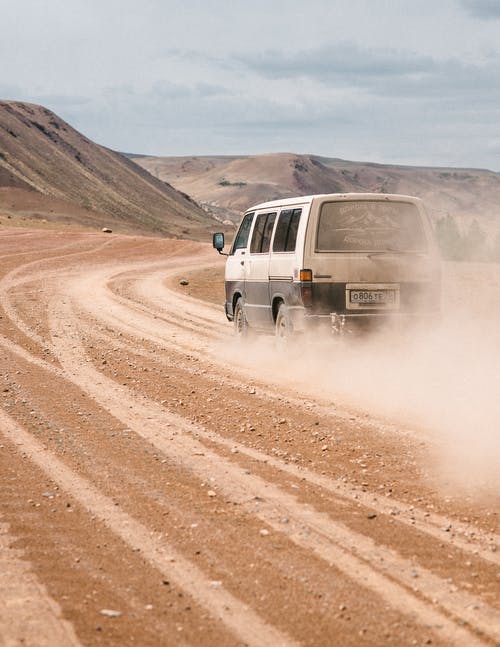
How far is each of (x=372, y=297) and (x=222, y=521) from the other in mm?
6105

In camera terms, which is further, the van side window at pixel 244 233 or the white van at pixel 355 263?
the van side window at pixel 244 233

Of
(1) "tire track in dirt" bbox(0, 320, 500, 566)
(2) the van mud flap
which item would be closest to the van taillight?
(2) the van mud flap

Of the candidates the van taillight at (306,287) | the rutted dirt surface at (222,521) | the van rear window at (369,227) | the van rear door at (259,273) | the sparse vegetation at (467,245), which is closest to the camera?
the rutted dirt surface at (222,521)

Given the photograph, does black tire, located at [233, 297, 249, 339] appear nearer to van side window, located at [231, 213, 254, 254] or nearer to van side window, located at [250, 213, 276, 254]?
van side window, located at [231, 213, 254, 254]

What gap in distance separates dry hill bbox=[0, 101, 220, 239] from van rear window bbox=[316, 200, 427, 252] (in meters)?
61.6

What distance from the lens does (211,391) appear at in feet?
33.8

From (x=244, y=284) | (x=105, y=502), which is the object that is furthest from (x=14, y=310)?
(x=105, y=502)

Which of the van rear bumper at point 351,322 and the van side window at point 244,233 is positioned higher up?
the van side window at point 244,233

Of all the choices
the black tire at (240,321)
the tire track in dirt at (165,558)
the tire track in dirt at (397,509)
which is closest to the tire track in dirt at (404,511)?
the tire track in dirt at (397,509)

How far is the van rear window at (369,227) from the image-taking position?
11398 millimetres

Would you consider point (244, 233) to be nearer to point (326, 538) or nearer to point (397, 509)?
point (397, 509)

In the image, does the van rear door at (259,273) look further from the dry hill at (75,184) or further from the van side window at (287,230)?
the dry hill at (75,184)

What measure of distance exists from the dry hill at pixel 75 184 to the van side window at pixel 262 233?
5941 centimetres

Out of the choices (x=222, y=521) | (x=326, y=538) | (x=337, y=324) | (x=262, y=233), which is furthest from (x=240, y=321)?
(x=326, y=538)
